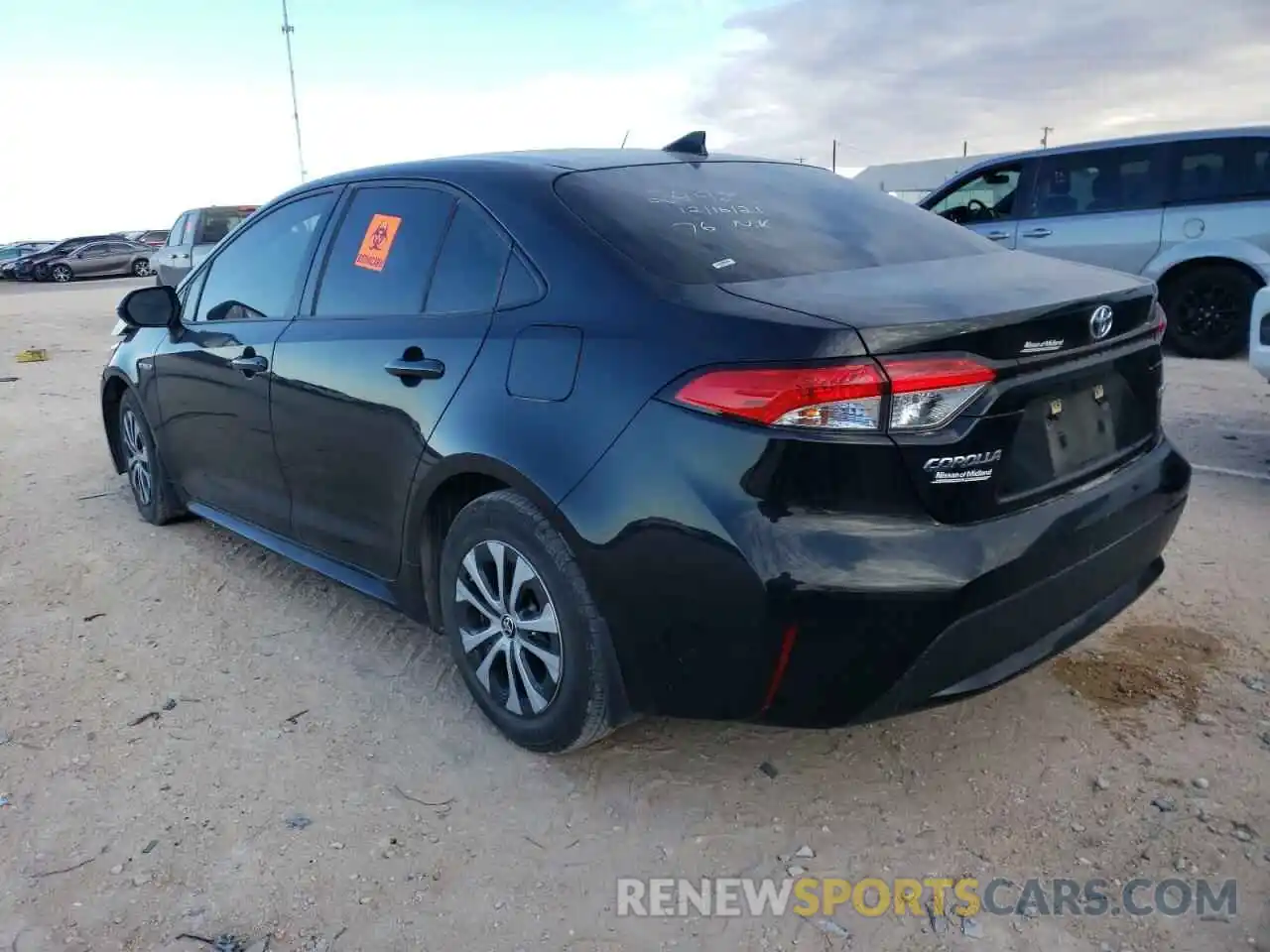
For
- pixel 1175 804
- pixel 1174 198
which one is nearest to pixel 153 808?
pixel 1175 804

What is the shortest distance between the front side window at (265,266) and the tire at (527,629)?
1.39m

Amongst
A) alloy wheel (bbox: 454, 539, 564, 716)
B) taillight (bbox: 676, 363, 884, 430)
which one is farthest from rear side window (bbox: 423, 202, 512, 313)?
taillight (bbox: 676, 363, 884, 430)

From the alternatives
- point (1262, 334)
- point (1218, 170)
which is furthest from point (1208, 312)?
point (1262, 334)

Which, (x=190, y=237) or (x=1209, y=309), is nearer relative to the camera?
(x=1209, y=309)

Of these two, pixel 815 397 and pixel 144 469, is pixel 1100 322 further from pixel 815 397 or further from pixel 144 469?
pixel 144 469

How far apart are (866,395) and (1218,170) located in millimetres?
7798

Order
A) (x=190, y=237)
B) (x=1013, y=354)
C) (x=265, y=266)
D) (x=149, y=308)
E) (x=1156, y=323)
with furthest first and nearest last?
(x=190, y=237), (x=149, y=308), (x=265, y=266), (x=1156, y=323), (x=1013, y=354)

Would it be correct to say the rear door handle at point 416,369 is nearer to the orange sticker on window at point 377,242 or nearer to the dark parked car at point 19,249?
the orange sticker on window at point 377,242

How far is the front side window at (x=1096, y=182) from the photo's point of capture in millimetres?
8602

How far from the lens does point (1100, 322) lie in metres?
2.48

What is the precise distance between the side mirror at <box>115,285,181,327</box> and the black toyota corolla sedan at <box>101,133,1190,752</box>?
44.7 inches

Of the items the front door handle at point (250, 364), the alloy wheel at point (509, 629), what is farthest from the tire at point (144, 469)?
the alloy wheel at point (509, 629)

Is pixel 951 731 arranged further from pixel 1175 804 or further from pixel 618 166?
pixel 618 166

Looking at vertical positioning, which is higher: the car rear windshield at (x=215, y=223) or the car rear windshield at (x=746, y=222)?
the car rear windshield at (x=215, y=223)
